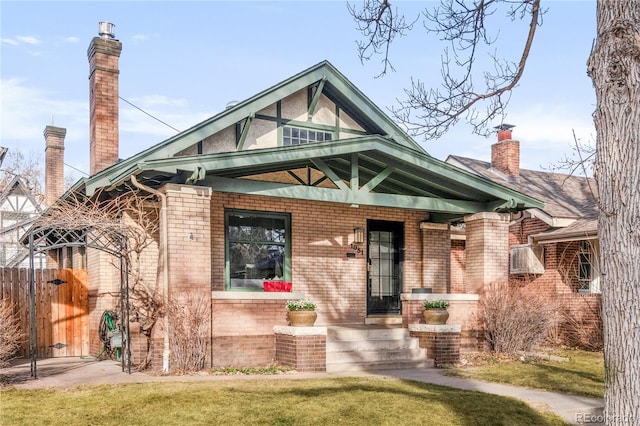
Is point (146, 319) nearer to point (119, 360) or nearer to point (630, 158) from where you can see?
point (119, 360)

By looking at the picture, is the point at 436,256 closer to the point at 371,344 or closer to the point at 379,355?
the point at 371,344

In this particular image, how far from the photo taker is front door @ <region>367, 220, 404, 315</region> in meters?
15.0

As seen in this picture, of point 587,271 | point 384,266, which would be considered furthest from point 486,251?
point 587,271

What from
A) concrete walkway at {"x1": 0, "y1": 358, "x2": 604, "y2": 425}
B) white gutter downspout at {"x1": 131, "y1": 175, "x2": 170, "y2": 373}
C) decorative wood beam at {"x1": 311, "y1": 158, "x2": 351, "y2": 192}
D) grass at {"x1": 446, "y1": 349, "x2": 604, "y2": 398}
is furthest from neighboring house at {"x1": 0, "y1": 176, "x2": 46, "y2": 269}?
grass at {"x1": 446, "y1": 349, "x2": 604, "y2": 398}

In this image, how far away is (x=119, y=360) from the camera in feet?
40.5

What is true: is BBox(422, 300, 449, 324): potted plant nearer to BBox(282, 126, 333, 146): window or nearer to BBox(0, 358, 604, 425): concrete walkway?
BBox(0, 358, 604, 425): concrete walkway

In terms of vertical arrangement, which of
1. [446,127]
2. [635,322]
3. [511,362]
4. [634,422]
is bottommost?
[511,362]

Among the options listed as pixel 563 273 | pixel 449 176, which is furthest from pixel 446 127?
pixel 563 273

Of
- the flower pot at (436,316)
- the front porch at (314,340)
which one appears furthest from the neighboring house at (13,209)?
the flower pot at (436,316)

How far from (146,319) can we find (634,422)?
815 centimetres

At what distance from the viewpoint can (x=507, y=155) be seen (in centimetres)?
2116

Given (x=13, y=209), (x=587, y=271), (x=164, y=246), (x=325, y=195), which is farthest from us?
(x=13, y=209)

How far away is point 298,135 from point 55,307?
6.69 m

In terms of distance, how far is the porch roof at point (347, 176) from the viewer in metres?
10.8
